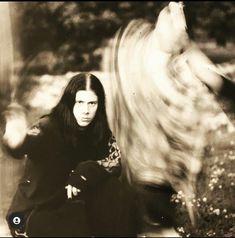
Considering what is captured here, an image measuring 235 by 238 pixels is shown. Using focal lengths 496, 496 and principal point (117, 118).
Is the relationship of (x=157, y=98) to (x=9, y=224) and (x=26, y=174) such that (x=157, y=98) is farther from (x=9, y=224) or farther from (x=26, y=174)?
(x=9, y=224)

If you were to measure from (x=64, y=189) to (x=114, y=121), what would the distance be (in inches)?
14.0

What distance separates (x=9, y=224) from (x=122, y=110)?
68 centimetres

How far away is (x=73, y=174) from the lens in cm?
210

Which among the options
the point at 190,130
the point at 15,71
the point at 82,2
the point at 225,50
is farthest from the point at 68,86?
the point at 225,50

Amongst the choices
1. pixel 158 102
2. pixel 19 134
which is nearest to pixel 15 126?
pixel 19 134

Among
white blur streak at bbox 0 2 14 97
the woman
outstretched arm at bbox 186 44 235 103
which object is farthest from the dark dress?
outstretched arm at bbox 186 44 235 103

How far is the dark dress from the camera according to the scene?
208 centimetres

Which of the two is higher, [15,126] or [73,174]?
[15,126]

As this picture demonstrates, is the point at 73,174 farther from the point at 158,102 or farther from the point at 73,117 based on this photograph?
the point at 158,102

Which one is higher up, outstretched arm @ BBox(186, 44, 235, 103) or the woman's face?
outstretched arm @ BBox(186, 44, 235, 103)

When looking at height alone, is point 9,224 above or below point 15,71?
below

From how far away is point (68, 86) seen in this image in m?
2.11

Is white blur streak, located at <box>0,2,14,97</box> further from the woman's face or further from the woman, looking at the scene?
the woman's face

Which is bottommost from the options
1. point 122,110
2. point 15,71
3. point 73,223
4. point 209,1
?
point 73,223
